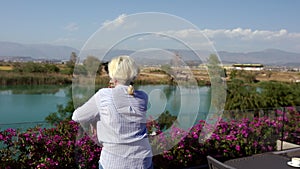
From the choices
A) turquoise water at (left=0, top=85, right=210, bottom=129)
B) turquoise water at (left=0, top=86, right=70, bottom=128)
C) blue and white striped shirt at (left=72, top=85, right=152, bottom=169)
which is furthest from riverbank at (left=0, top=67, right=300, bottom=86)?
turquoise water at (left=0, top=86, right=70, bottom=128)

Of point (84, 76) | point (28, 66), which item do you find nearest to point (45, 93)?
point (28, 66)

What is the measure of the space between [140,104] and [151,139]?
25.8 inches

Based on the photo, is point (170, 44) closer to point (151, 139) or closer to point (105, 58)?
point (105, 58)

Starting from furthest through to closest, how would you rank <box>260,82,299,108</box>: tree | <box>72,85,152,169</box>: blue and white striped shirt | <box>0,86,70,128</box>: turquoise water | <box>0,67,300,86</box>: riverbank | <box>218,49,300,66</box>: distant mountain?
<box>0,86,70,128</box>: turquoise water, <box>260,82,299,108</box>: tree, <box>218,49,300,66</box>: distant mountain, <box>0,67,300,86</box>: riverbank, <box>72,85,152,169</box>: blue and white striped shirt

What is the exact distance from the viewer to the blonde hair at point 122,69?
1.49 meters

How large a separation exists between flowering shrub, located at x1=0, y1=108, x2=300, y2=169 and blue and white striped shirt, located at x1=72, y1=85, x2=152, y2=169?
1.69 feet

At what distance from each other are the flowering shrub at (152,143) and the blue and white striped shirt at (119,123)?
52cm

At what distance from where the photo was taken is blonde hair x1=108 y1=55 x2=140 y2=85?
149 cm

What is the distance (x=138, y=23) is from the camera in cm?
167

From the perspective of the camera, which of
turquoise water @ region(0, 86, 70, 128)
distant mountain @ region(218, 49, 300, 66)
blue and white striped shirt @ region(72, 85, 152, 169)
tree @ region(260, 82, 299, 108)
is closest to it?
blue and white striped shirt @ region(72, 85, 152, 169)

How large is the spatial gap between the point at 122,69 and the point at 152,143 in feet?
2.68

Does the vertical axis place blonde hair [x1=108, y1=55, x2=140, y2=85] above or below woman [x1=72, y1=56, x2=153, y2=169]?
above

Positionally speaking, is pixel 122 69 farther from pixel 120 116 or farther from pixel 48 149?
pixel 48 149

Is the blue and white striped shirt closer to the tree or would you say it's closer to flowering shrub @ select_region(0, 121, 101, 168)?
flowering shrub @ select_region(0, 121, 101, 168)
